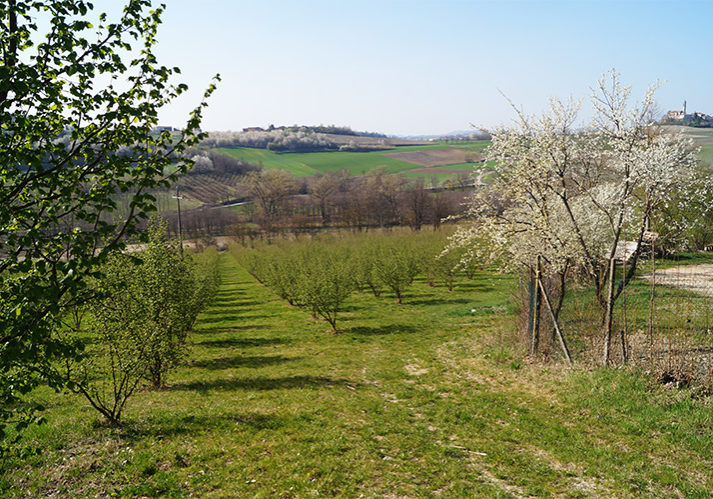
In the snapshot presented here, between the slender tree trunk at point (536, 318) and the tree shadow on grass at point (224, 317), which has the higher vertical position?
the slender tree trunk at point (536, 318)

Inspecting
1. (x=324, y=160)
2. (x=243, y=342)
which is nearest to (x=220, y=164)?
(x=324, y=160)

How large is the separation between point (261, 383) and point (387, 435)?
4.91m

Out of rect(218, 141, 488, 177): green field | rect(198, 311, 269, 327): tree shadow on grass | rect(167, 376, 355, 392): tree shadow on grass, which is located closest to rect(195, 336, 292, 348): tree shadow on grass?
rect(198, 311, 269, 327): tree shadow on grass

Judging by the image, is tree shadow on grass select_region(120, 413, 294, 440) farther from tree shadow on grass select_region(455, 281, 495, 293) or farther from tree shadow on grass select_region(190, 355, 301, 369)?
tree shadow on grass select_region(455, 281, 495, 293)

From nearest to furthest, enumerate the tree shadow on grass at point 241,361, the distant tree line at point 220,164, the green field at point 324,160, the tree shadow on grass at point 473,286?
the tree shadow on grass at point 241,361
the tree shadow on grass at point 473,286
the distant tree line at point 220,164
the green field at point 324,160

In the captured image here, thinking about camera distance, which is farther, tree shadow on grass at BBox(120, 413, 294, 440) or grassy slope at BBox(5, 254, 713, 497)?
tree shadow on grass at BBox(120, 413, 294, 440)

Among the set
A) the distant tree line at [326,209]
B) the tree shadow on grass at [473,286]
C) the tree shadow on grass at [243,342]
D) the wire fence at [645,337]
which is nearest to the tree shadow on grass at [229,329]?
the tree shadow on grass at [243,342]

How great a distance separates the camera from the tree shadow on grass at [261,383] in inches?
463

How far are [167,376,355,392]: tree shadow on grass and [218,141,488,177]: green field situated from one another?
99.3 meters

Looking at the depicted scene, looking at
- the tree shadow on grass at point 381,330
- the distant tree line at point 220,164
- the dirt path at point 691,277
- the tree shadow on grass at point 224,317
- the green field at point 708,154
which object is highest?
the distant tree line at point 220,164

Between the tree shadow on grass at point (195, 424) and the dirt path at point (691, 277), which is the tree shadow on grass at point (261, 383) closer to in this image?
the tree shadow on grass at point (195, 424)

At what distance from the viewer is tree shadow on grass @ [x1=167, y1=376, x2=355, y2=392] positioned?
11758mm

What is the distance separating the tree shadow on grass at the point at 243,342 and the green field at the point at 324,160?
93534 mm

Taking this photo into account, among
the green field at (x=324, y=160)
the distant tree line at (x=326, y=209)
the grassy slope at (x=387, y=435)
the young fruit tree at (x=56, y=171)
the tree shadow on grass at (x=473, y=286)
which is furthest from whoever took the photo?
the green field at (x=324, y=160)
